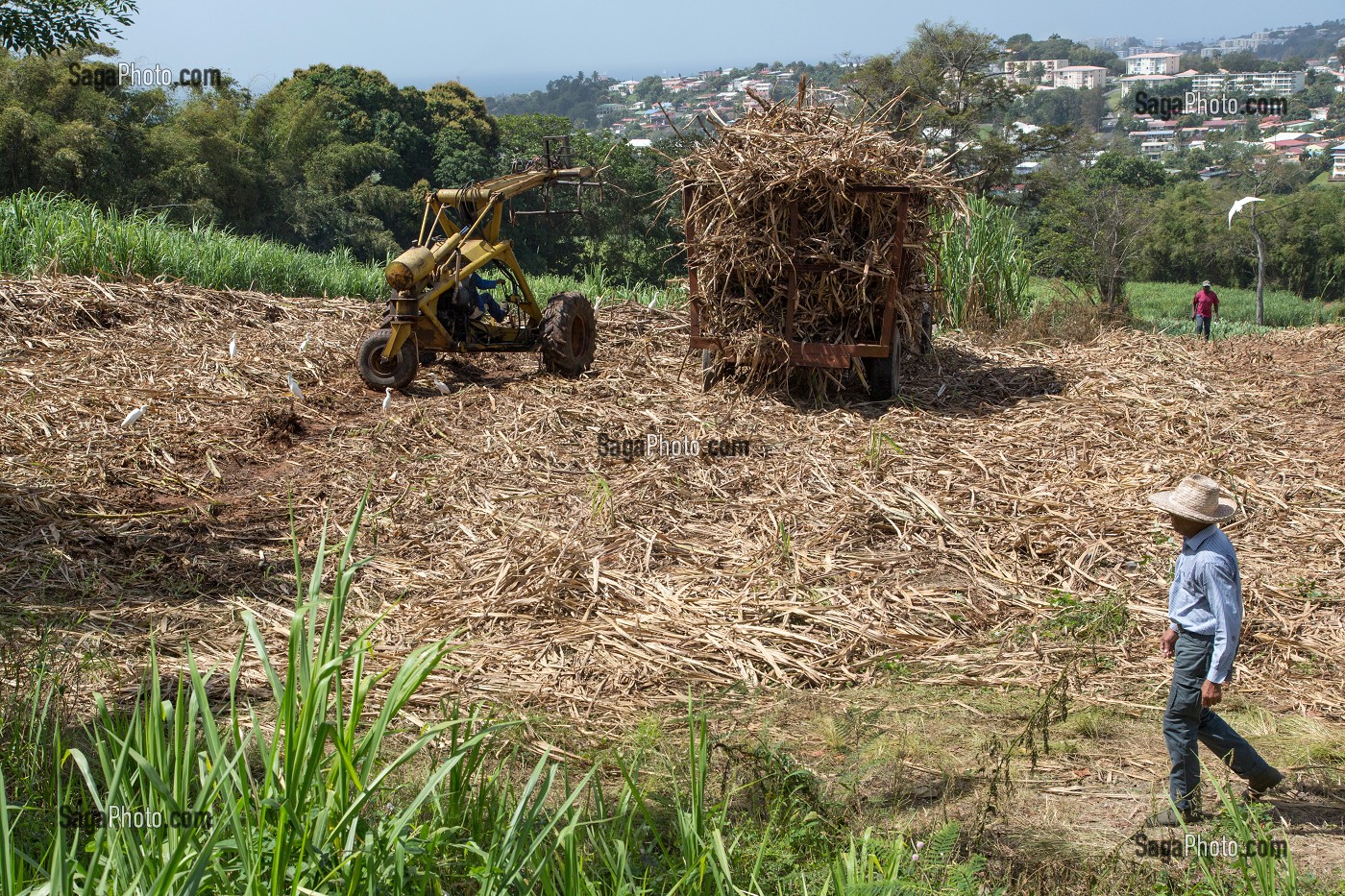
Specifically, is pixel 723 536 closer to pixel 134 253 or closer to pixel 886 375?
pixel 886 375

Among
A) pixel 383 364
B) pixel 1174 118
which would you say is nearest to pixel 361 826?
pixel 383 364

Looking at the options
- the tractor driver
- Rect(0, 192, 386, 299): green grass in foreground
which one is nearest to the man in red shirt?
the tractor driver

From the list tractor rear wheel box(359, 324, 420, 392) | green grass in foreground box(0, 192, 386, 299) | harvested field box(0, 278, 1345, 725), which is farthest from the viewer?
green grass in foreground box(0, 192, 386, 299)

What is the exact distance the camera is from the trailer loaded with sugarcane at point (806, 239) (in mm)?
8117

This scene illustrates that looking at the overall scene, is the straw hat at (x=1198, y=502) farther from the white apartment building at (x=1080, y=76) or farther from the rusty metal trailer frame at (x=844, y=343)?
the white apartment building at (x=1080, y=76)

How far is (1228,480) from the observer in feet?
22.0

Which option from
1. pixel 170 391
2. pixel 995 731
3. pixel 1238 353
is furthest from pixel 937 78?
pixel 995 731

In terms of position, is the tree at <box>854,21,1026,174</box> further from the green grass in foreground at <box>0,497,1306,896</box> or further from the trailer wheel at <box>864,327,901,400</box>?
the green grass in foreground at <box>0,497,1306,896</box>

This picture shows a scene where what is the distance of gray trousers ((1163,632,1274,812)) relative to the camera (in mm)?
3551

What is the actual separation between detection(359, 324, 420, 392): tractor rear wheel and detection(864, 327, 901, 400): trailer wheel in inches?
141

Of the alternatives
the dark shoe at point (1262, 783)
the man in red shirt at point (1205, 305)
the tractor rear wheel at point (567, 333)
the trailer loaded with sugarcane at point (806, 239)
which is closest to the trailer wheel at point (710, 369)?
the trailer loaded with sugarcane at point (806, 239)

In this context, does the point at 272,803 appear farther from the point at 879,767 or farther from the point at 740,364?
the point at 740,364

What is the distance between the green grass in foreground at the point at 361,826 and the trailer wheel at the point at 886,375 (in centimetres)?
531

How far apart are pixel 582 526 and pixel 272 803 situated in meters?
3.55
